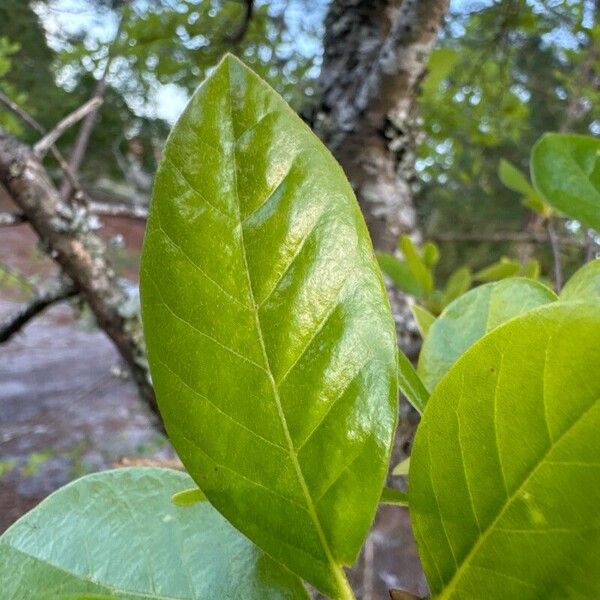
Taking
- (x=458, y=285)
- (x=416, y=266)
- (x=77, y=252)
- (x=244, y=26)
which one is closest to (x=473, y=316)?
(x=416, y=266)

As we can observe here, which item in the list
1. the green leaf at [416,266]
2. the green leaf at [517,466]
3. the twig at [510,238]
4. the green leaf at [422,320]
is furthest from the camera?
the twig at [510,238]

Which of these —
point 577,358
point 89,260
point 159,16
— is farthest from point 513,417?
point 159,16

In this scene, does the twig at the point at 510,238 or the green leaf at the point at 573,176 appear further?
the twig at the point at 510,238

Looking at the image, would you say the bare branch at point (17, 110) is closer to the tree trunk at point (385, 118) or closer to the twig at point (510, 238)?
the tree trunk at point (385, 118)

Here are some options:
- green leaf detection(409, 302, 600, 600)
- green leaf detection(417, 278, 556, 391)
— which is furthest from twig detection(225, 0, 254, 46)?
green leaf detection(409, 302, 600, 600)

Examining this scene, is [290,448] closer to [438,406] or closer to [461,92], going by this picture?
[438,406]

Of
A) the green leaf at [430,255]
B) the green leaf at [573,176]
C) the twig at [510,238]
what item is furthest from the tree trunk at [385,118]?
the green leaf at [573,176]
